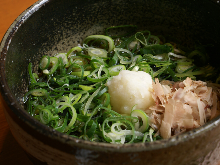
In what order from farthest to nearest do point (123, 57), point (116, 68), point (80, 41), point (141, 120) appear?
point (80, 41), point (123, 57), point (116, 68), point (141, 120)

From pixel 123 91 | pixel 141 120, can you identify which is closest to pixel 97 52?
pixel 123 91

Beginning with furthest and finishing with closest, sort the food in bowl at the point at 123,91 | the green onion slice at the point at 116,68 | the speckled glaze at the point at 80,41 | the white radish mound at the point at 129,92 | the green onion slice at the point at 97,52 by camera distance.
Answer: the green onion slice at the point at 97,52 < the green onion slice at the point at 116,68 < the white radish mound at the point at 129,92 < the food in bowl at the point at 123,91 < the speckled glaze at the point at 80,41

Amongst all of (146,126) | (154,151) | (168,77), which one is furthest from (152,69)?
(154,151)

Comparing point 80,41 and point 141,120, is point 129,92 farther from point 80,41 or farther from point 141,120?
point 80,41

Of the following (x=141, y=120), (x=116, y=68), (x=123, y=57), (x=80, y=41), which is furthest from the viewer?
(x=80, y=41)

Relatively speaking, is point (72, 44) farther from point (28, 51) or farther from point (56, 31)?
point (28, 51)

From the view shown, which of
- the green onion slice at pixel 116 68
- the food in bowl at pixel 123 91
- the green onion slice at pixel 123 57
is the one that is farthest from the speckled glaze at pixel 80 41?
the green onion slice at pixel 116 68

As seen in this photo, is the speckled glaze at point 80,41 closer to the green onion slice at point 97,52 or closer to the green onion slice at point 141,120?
the green onion slice at point 97,52

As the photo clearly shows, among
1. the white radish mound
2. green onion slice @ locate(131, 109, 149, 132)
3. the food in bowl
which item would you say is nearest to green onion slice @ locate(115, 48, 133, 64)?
the food in bowl
